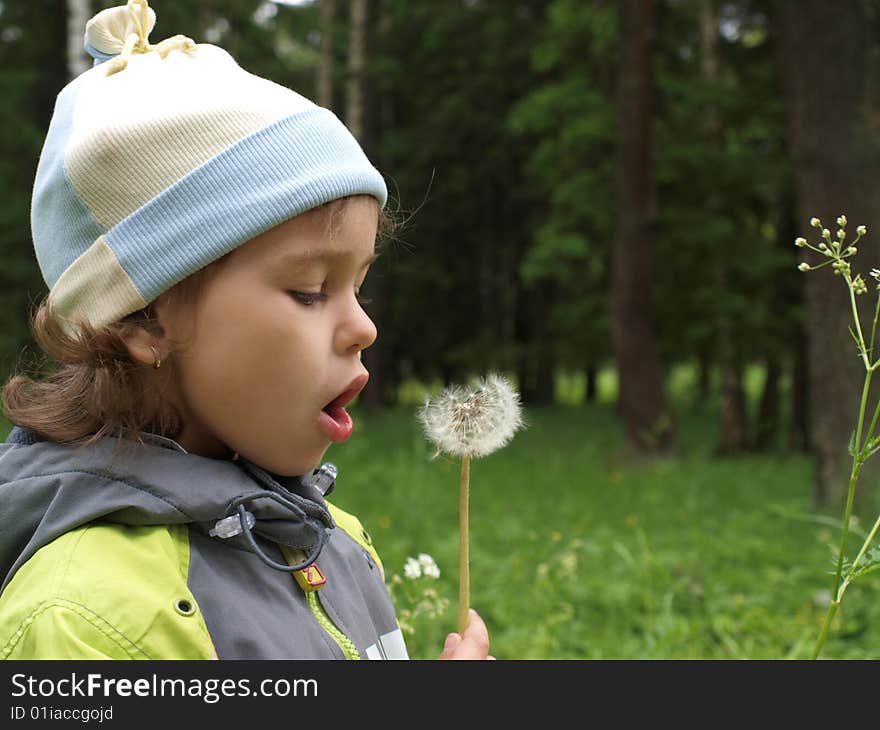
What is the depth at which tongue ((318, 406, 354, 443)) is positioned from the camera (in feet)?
4.83

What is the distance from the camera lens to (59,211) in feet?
4.91

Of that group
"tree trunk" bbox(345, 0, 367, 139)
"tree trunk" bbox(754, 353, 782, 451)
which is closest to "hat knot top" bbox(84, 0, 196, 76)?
"tree trunk" bbox(345, 0, 367, 139)

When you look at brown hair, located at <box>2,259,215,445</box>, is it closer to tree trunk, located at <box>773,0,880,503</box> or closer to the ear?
the ear

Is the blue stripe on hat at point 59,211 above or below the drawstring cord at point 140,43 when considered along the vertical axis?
below

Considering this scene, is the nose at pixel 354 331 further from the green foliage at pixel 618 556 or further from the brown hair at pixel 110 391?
the green foliage at pixel 618 556

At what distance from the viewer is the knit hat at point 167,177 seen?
141 cm

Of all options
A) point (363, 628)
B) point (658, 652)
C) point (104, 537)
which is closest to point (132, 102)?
point (104, 537)

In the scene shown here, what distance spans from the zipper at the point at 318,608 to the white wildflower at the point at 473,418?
0.26m

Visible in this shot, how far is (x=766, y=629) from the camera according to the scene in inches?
150

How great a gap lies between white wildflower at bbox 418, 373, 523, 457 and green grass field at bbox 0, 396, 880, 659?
83 millimetres

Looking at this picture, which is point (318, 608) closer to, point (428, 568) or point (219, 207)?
point (428, 568)

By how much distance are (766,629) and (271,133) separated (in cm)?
308

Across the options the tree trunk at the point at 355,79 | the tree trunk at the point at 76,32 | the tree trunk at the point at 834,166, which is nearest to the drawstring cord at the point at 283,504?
the tree trunk at the point at 834,166

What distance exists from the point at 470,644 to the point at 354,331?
1.62 ft
